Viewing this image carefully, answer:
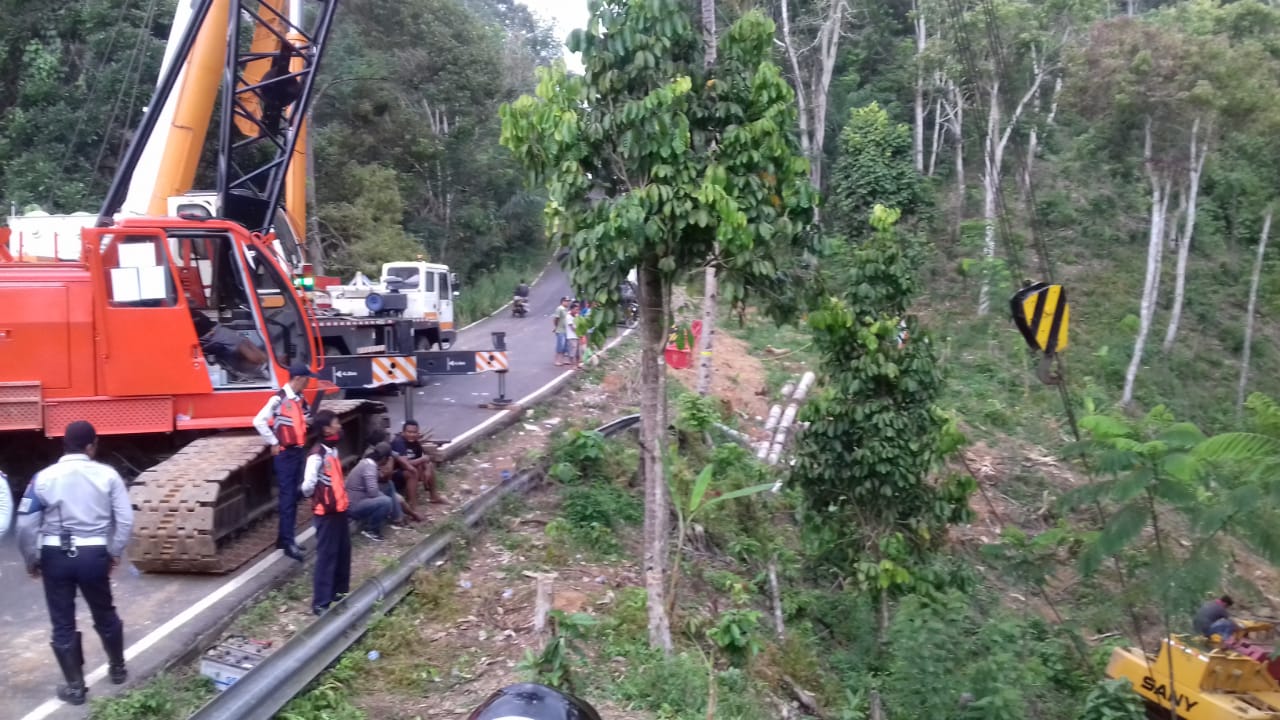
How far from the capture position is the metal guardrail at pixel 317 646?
6012 mm

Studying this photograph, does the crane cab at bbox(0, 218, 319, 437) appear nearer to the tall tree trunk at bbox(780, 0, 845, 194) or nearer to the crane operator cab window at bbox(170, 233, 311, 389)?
the crane operator cab window at bbox(170, 233, 311, 389)

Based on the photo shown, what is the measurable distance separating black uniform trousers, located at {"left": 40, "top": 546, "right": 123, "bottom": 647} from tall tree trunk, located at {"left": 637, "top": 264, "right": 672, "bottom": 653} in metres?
3.82

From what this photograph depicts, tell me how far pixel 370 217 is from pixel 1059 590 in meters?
22.4

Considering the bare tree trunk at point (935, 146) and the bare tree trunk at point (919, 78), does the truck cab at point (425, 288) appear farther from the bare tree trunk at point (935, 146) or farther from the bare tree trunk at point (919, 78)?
the bare tree trunk at point (935, 146)

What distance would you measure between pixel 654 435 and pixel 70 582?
411cm

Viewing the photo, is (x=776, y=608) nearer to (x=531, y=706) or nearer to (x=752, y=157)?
(x=752, y=157)

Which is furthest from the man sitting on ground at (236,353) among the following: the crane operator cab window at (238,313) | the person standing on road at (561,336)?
the person standing on road at (561,336)

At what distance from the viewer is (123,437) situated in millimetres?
10062

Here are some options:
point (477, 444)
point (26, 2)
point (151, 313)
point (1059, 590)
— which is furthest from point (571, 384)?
point (26, 2)

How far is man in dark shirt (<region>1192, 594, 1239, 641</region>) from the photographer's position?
11305mm

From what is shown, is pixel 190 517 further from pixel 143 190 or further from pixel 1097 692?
pixel 1097 692

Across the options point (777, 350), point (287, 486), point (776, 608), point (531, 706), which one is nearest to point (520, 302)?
point (777, 350)

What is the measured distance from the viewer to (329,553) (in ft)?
25.6

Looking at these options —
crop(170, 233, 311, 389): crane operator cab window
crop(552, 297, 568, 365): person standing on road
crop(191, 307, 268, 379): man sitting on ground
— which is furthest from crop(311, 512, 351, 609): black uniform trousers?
crop(552, 297, 568, 365): person standing on road
